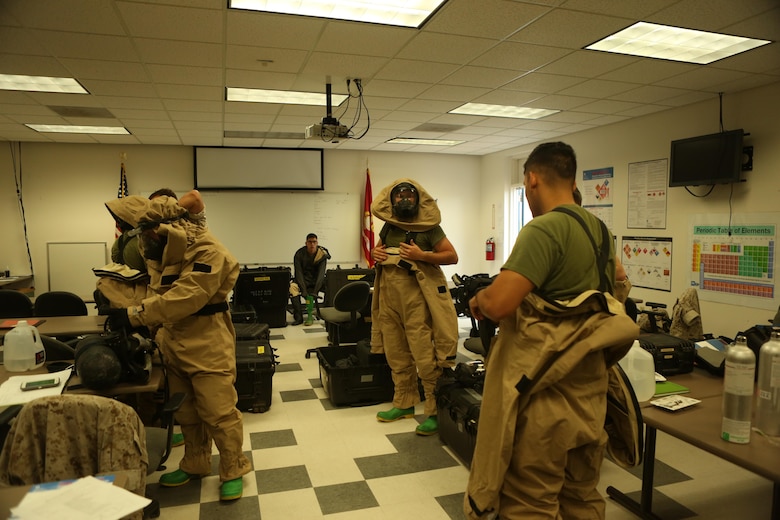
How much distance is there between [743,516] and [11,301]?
5363 mm

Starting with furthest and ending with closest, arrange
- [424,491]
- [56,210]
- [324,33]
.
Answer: [56,210], [324,33], [424,491]

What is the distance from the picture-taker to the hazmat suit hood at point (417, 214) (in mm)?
3529

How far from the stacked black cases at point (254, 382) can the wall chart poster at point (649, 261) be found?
457cm

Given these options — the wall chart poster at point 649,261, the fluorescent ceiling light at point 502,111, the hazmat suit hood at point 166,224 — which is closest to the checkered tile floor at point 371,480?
the hazmat suit hood at point 166,224

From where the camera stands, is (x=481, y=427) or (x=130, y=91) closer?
(x=481, y=427)

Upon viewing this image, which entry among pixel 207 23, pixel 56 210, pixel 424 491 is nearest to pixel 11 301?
pixel 207 23

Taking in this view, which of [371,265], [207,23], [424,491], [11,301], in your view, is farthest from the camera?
[371,265]

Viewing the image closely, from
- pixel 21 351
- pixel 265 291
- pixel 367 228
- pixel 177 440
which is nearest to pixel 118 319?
pixel 21 351

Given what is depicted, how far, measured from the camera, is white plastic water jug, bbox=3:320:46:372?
99.9 inches

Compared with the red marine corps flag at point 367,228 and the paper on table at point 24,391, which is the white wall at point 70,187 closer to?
the red marine corps flag at point 367,228

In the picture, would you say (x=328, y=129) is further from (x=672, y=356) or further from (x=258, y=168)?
(x=258, y=168)

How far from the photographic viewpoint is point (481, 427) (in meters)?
1.78

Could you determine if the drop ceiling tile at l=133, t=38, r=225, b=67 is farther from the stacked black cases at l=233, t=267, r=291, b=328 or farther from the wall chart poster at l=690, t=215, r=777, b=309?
the wall chart poster at l=690, t=215, r=777, b=309

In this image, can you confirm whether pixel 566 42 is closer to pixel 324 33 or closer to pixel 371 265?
pixel 324 33
